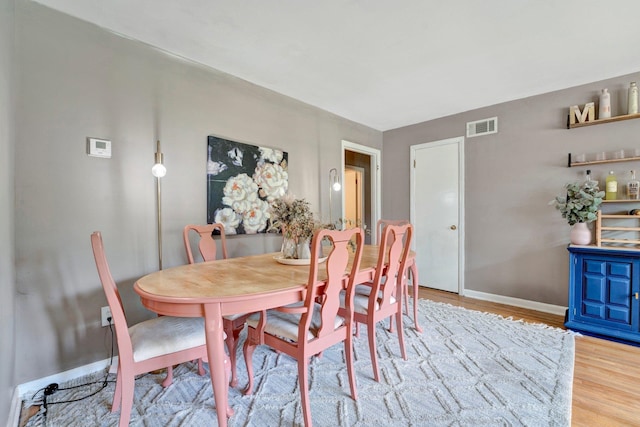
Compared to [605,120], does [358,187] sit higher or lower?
lower

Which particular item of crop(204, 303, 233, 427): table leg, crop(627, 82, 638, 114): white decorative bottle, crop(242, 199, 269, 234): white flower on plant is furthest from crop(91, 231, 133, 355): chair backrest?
crop(627, 82, 638, 114): white decorative bottle

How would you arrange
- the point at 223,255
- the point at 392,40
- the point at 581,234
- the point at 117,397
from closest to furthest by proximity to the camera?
the point at 117,397 → the point at 392,40 → the point at 223,255 → the point at 581,234

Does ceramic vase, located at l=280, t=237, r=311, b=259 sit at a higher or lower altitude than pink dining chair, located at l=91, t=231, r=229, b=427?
higher

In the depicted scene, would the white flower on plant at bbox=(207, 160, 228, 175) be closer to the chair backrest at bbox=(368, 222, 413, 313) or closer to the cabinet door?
Answer: the chair backrest at bbox=(368, 222, 413, 313)

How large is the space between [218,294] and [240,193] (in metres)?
1.60

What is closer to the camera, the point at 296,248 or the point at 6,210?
the point at 6,210

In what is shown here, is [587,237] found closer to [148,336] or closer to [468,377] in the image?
[468,377]

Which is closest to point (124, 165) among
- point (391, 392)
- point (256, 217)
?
point (256, 217)

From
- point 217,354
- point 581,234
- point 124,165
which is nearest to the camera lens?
point 217,354

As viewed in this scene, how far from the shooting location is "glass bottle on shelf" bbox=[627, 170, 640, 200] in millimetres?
2650

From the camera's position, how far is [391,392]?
177 cm

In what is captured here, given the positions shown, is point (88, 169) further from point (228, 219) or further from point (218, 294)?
point (218, 294)

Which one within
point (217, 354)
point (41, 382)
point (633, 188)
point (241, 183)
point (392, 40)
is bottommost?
point (41, 382)

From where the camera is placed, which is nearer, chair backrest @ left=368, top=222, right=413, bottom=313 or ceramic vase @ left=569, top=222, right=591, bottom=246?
chair backrest @ left=368, top=222, right=413, bottom=313
